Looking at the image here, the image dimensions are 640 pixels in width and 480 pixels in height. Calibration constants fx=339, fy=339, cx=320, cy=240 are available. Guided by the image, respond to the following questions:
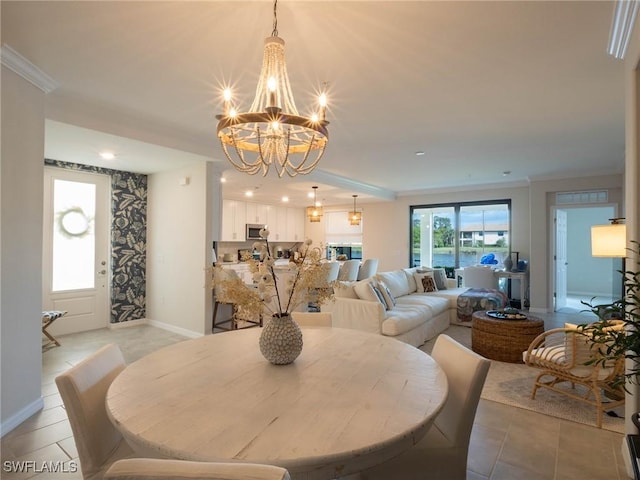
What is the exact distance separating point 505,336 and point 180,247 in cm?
422

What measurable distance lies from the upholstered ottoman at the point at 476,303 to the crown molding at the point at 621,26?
11.6 feet

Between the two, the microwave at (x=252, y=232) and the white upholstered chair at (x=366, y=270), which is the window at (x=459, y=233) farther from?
Result: the microwave at (x=252, y=232)

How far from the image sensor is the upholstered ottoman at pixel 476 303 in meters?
4.98

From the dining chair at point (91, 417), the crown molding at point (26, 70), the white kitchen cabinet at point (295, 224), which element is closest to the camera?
the dining chair at point (91, 417)

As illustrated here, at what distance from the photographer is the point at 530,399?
2900mm

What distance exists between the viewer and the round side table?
145 inches

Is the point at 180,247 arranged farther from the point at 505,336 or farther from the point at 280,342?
the point at 505,336

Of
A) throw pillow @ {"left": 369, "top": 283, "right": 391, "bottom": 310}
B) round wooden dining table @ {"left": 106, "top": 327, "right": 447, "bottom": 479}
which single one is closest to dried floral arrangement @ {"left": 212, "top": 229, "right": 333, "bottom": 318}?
round wooden dining table @ {"left": 106, "top": 327, "right": 447, "bottom": 479}

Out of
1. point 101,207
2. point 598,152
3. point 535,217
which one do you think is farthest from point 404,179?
point 101,207

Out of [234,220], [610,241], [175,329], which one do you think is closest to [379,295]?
[610,241]

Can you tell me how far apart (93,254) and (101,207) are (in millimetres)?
700

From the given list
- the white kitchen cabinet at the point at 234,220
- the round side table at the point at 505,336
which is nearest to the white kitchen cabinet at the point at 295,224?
the white kitchen cabinet at the point at 234,220

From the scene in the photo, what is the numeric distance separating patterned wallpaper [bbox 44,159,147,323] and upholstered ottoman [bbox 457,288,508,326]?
4.95 m

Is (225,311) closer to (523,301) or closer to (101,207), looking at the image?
(101,207)
